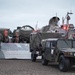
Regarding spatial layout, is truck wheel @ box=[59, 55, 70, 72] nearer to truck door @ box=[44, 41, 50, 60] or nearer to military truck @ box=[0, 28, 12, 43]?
truck door @ box=[44, 41, 50, 60]

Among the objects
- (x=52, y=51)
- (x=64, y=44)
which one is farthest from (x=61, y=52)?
(x=52, y=51)

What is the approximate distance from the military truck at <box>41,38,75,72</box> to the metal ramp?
473 cm

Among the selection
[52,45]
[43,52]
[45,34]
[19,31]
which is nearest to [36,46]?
[45,34]

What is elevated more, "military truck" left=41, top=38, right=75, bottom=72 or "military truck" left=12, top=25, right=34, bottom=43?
"military truck" left=12, top=25, right=34, bottom=43

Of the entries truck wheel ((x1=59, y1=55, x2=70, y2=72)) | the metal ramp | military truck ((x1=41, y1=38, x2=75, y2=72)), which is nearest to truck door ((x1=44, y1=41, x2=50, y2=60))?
military truck ((x1=41, y1=38, x2=75, y2=72))

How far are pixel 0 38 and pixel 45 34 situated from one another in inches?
234

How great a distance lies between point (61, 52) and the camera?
14.8 meters

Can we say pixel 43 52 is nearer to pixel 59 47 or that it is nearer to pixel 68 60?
pixel 59 47

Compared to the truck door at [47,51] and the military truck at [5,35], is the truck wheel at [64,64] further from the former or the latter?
the military truck at [5,35]

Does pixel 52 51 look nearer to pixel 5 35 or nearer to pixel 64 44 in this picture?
pixel 64 44

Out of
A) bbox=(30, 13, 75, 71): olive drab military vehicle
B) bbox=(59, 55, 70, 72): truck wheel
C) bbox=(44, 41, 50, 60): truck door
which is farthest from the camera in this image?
bbox=(44, 41, 50, 60): truck door

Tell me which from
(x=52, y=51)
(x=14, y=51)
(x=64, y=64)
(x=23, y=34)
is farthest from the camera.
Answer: (x=23, y=34)

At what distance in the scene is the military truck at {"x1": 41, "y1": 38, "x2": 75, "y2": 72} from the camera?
14212 mm

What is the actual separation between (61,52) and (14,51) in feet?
28.1
